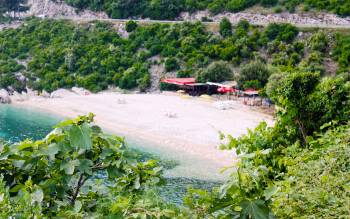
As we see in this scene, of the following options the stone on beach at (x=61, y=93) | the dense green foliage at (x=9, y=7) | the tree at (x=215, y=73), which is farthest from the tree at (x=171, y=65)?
the dense green foliage at (x=9, y=7)

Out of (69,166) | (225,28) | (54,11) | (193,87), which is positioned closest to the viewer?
(69,166)

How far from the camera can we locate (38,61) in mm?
62438

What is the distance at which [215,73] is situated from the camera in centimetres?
4925

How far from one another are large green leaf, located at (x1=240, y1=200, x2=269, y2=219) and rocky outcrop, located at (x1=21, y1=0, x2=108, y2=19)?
236ft

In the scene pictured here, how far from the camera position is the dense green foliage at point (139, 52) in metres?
50.2

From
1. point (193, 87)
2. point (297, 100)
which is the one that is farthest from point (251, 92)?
point (297, 100)

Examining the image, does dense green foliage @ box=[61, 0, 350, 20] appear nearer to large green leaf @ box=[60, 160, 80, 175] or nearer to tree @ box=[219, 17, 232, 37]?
tree @ box=[219, 17, 232, 37]

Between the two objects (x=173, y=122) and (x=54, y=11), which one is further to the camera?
(x=54, y=11)

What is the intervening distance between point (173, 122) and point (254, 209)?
113 ft

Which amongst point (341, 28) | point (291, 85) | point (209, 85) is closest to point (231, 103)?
point (209, 85)

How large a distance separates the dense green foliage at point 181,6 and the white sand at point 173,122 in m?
21.4

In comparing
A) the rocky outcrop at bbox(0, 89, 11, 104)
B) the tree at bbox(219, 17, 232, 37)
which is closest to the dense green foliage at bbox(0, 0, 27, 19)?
the rocky outcrop at bbox(0, 89, 11, 104)

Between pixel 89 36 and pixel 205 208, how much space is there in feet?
214

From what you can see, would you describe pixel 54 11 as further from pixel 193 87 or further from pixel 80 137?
pixel 80 137
